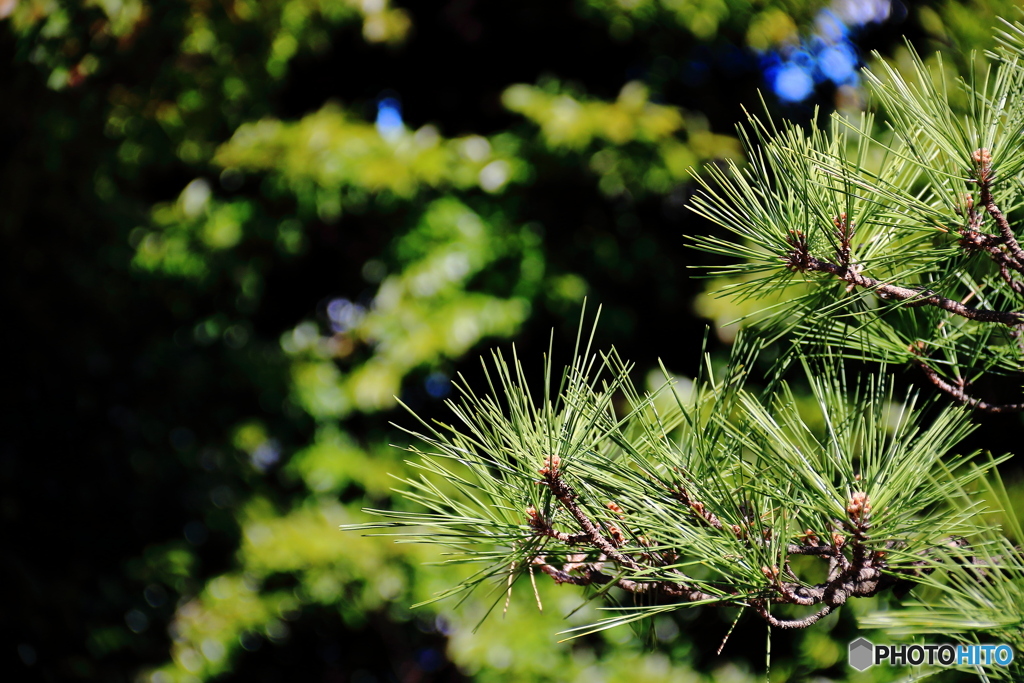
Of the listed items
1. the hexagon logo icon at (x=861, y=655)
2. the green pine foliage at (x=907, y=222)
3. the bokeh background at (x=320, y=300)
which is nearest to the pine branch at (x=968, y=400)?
the green pine foliage at (x=907, y=222)

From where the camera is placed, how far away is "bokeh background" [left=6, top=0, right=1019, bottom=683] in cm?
192

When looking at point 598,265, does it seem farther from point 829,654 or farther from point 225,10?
point 225,10

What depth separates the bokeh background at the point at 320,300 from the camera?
192cm

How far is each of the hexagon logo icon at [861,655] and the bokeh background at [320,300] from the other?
3.10 feet

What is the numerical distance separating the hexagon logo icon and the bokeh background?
944 mm

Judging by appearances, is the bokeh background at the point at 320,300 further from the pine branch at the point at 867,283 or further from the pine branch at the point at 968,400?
the pine branch at the point at 867,283

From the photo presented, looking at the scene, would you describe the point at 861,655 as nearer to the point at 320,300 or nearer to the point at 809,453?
the point at 809,453

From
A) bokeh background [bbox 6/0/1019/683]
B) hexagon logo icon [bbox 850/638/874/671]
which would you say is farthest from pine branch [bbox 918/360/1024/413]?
bokeh background [bbox 6/0/1019/683]

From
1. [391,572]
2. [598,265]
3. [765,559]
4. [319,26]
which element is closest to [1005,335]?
[765,559]

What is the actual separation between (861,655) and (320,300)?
90.6 inches

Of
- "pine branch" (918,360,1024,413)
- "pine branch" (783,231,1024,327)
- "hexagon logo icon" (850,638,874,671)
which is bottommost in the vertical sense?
"hexagon logo icon" (850,638,874,671)

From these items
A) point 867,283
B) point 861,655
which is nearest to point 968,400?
point 867,283

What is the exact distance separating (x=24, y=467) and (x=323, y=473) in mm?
845

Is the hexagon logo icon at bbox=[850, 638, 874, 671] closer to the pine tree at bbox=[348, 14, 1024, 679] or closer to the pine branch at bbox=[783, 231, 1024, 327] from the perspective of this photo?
the pine tree at bbox=[348, 14, 1024, 679]
